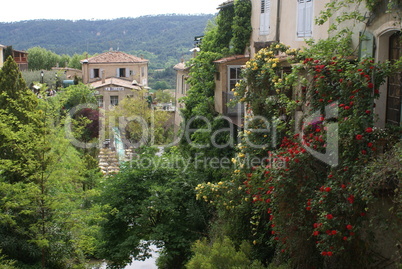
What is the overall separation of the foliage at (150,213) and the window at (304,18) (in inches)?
290

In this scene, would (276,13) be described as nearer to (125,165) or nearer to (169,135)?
(125,165)

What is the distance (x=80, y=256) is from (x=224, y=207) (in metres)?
7.59

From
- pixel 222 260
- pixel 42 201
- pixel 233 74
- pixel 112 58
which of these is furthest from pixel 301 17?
pixel 112 58

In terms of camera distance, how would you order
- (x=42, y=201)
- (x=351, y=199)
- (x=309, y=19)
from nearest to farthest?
(x=351, y=199)
(x=309, y=19)
(x=42, y=201)

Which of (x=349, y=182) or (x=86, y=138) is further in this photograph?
(x=86, y=138)

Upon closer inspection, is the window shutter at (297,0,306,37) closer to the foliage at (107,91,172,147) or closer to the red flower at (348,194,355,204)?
the red flower at (348,194,355,204)

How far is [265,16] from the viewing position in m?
19.7

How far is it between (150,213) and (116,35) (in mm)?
141680

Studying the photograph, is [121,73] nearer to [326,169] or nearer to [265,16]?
[265,16]

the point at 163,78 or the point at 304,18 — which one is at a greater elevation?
the point at 304,18

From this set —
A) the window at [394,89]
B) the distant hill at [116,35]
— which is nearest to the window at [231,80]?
the window at [394,89]

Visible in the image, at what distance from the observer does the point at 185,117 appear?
25.2 meters

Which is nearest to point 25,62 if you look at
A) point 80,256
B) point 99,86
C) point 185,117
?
point 99,86


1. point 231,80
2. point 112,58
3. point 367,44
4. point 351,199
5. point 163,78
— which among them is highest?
A: point 112,58
